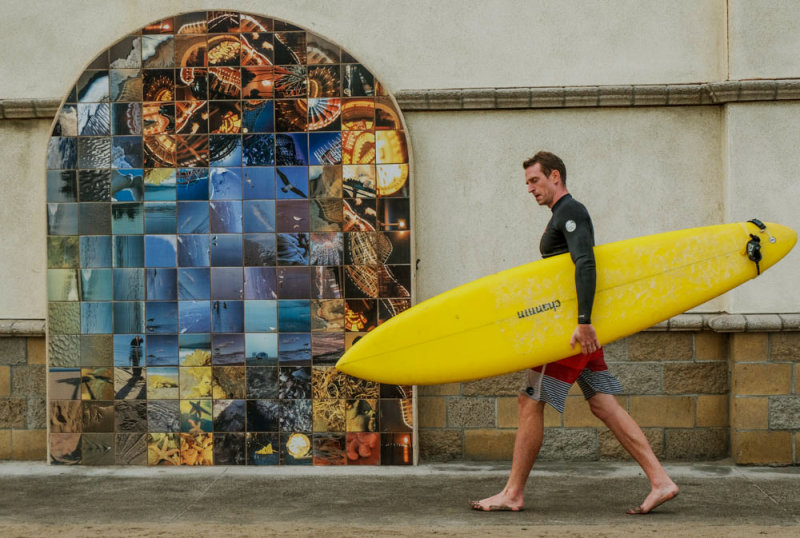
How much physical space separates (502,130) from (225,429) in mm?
2590

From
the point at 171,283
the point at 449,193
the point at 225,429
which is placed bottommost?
the point at 225,429

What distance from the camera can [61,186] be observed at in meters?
6.76

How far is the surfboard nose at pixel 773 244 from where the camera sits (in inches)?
220

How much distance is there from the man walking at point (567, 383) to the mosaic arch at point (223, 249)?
55.1 inches

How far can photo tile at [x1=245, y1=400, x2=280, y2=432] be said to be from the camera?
670 centimetres

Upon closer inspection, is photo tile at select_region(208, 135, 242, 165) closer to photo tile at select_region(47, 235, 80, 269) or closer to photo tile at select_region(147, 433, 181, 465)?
photo tile at select_region(47, 235, 80, 269)

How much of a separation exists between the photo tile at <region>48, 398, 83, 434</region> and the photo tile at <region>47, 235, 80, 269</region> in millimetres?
870

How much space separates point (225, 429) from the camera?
6719mm

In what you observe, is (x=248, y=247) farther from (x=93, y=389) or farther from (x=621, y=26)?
(x=621, y=26)

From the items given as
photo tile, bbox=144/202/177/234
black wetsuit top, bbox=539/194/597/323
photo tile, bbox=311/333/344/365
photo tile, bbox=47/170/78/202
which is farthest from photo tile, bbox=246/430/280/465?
black wetsuit top, bbox=539/194/597/323

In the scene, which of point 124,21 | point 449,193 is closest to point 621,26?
point 449,193

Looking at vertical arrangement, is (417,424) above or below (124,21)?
below

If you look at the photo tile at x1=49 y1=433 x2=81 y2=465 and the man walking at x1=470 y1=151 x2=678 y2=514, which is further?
the photo tile at x1=49 y1=433 x2=81 y2=465

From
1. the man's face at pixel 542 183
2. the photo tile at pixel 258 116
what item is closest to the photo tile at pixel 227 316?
the photo tile at pixel 258 116
